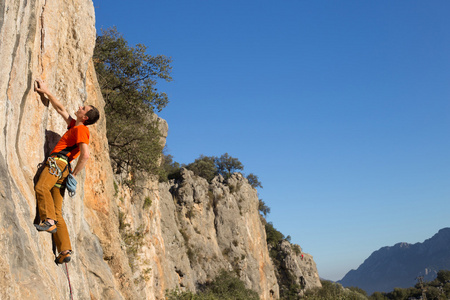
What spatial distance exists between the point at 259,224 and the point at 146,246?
117ft

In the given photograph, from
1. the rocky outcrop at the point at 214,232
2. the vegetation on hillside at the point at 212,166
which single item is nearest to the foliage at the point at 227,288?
the rocky outcrop at the point at 214,232

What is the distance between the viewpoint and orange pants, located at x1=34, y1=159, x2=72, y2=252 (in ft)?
21.3


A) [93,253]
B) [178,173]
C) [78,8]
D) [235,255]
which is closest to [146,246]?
[93,253]

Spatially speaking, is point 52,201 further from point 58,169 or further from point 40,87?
point 40,87

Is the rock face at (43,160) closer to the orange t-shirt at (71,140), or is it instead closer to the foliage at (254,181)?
the orange t-shirt at (71,140)

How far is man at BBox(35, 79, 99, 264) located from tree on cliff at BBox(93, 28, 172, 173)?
12.8 metres

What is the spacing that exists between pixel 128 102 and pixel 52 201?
16578 millimetres

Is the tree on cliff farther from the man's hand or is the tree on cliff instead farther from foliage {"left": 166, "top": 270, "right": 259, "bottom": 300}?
foliage {"left": 166, "top": 270, "right": 259, "bottom": 300}

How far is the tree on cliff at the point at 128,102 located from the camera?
68.5 feet

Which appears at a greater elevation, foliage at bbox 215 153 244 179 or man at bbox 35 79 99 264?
foliage at bbox 215 153 244 179

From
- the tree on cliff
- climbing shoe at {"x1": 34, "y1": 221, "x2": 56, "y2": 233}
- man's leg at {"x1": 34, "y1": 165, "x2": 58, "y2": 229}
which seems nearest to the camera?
climbing shoe at {"x1": 34, "y1": 221, "x2": 56, "y2": 233}

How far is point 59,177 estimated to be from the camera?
702cm

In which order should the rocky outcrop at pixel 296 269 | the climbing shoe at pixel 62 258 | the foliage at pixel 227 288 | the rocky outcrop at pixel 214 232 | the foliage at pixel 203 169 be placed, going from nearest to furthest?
the climbing shoe at pixel 62 258
the rocky outcrop at pixel 214 232
the foliage at pixel 227 288
the rocky outcrop at pixel 296 269
the foliage at pixel 203 169

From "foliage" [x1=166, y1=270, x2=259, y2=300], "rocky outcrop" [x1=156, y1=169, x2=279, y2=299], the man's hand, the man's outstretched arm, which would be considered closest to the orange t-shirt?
the man's outstretched arm
